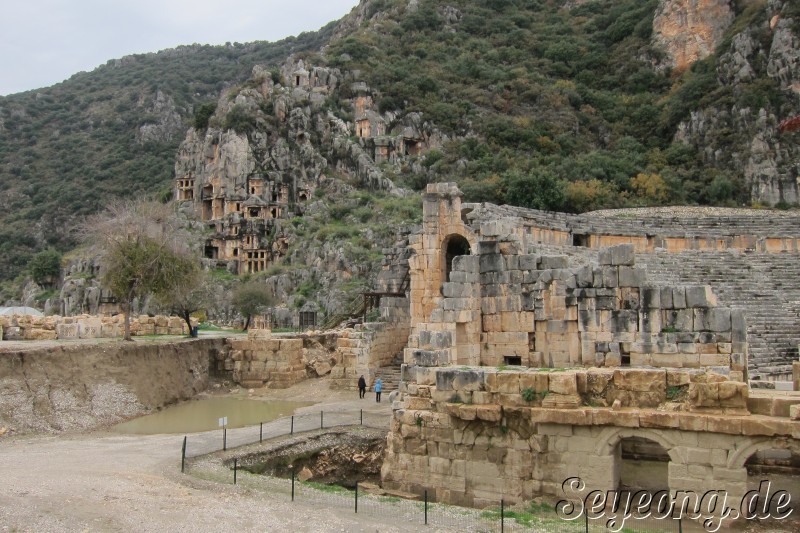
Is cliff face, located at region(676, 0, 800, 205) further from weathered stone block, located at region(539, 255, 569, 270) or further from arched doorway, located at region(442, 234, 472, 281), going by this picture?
weathered stone block, located at region(539, 255, 569, 270)

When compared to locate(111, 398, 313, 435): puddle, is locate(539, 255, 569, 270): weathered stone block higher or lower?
higher

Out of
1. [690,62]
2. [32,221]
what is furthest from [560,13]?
[32,221]

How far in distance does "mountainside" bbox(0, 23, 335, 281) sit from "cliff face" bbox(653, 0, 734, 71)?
2595 inches

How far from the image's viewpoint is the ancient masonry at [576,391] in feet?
33.6

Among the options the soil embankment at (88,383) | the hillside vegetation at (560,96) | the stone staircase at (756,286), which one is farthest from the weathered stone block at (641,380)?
the hillside vegetation at (560,96)

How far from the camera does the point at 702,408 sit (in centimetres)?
1031

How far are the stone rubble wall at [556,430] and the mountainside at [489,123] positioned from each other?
39.6 m

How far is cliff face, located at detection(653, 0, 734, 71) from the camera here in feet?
258

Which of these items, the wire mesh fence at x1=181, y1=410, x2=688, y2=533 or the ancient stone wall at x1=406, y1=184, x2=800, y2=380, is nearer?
the wire mesh fence at x1=181, y1=410, x2=688, y2=533

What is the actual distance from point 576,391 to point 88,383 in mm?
14544

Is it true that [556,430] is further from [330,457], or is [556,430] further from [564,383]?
[330,457]

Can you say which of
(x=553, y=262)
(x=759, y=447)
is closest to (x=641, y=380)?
(x=759, y=447)

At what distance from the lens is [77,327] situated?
86.9 ft

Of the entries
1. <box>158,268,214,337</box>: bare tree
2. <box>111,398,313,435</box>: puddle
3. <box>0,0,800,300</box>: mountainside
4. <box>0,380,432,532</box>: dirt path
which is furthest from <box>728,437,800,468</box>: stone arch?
<box>0,0,800,300</box>: mountainside
